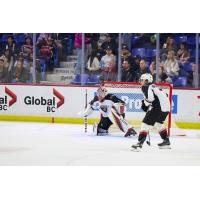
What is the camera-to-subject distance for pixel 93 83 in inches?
446

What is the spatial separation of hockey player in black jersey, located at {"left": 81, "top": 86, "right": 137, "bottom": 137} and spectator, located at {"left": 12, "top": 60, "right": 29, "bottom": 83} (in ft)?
10.9

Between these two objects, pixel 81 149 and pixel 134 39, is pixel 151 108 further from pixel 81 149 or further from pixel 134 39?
pixel 134 39

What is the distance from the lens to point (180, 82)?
10.9 meters

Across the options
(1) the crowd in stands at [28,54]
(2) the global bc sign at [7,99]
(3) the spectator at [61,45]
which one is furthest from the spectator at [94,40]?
(2) the global bc sign at [7,99]

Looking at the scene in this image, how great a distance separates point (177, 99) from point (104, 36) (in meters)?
2.88

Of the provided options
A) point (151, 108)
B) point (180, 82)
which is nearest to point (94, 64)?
point (180, 82)

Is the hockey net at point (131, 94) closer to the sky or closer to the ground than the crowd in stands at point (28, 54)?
closer to the ground

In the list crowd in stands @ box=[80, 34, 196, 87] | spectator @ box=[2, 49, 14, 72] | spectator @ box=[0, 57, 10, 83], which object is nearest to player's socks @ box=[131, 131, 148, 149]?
crowd in stands @ box=[80, 34, 196, 87]

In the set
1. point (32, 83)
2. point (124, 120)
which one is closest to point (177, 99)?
point (124, 120)

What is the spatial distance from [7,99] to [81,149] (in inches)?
146

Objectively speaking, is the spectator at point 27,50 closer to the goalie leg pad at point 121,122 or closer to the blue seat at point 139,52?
the blue seat at point 139,52

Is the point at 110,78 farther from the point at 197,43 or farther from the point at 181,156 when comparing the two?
the point at 181,156

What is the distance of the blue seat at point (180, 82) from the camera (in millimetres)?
10891

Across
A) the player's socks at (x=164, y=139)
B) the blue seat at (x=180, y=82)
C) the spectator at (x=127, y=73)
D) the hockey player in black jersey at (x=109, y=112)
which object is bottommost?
the player's socks at (x=164, y=139)
